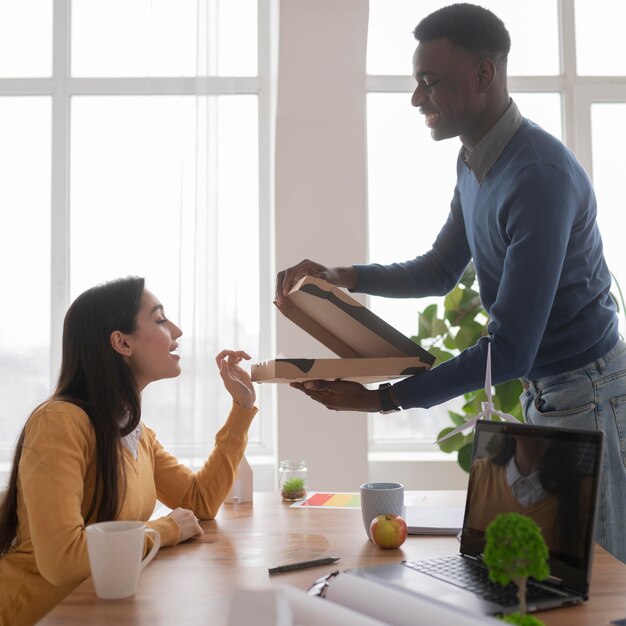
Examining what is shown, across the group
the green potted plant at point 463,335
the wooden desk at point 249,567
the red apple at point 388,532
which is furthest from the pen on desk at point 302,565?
the green potted plant at point 463,335

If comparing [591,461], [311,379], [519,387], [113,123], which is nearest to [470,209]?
[311,379]

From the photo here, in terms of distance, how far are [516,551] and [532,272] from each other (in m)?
0.78

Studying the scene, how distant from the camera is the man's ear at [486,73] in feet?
5.52

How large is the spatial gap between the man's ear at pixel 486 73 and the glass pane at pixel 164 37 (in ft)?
7.02

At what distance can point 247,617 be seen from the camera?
2.43 feet

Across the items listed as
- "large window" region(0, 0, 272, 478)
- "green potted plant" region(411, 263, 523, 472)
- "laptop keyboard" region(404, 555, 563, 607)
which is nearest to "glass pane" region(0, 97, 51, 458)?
"large window" region(0, 0, 272, 478)

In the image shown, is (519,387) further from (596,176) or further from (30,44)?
(30,44)

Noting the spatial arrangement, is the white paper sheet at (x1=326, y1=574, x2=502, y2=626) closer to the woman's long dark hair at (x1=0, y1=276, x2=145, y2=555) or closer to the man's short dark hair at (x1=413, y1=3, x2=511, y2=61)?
the woman's long dark hair at (x1=0, y1=276, x2=145, y2=555)

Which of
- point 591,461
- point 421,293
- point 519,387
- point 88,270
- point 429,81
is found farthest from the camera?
point 88,270

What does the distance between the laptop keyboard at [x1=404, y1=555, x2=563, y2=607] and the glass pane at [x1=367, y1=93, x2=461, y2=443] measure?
8.65 feet

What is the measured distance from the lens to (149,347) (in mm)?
1903

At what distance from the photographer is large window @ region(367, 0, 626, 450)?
3.87m

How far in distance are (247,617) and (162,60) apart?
3.30 m

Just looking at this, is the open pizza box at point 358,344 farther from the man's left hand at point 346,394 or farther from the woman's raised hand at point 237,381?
the woman's raised hand at point 237,381
